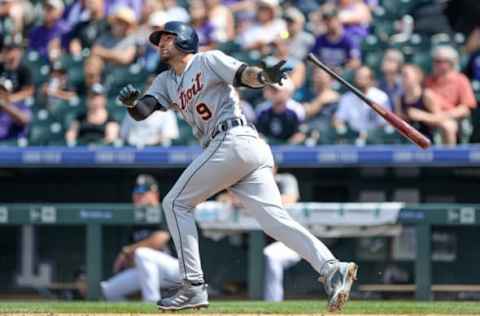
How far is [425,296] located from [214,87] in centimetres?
322

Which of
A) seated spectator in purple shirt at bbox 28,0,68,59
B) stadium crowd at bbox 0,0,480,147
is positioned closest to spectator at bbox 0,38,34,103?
stadium crowd at bbox 0,0,480,147

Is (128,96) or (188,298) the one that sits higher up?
(128,96)

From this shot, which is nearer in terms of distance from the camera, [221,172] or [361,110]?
[221,172]

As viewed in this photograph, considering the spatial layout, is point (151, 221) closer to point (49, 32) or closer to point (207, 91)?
point (207, 91)

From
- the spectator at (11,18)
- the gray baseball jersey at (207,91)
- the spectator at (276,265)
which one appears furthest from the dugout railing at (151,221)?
the spectator at (11,18)

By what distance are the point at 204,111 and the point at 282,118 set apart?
3701 mm

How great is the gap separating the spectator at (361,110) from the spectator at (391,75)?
0.09m

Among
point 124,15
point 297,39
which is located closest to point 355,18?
point 297,39

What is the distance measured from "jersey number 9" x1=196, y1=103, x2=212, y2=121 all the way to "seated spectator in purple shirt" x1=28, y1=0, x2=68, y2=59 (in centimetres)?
583

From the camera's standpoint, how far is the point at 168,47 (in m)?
6.27

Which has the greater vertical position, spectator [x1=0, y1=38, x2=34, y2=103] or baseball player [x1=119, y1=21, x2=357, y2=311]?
spectator [x1=0, y1=38, x2=34, y2=103]

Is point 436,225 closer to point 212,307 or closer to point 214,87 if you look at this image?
point 212,307

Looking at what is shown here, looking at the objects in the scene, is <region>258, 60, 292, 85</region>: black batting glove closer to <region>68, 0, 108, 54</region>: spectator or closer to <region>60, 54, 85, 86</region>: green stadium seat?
<region>60, 54, 85, 86</region>: green stadium seat

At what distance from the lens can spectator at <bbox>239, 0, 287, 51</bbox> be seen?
35.9ft
